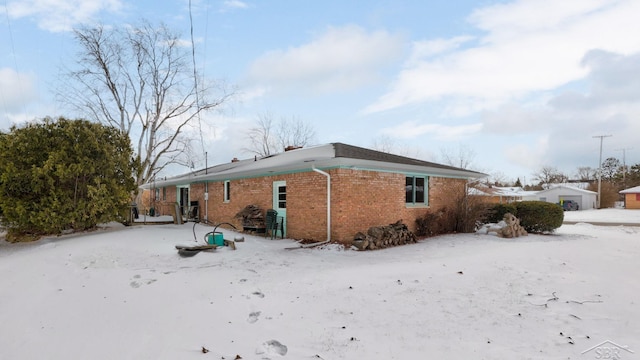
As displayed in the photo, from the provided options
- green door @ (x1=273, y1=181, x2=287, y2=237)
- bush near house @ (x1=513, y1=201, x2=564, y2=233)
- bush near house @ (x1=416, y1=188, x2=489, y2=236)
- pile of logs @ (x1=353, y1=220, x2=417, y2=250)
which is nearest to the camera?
pile of logs @ (x1=353, y1=220, x2=417, y2=250)

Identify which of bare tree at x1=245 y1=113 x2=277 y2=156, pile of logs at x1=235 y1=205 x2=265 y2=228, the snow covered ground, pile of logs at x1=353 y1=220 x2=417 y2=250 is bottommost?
the snow covered ground

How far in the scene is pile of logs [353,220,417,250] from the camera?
9.56m

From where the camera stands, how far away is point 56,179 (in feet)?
34.4

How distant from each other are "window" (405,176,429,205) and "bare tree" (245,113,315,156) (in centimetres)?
2507

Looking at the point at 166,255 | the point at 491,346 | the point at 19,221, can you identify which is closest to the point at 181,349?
the point at 491,346

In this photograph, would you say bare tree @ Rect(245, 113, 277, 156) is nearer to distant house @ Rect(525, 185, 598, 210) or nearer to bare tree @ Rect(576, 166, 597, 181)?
distant house @ Rect(525, 185, 598, 210)

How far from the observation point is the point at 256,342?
387 centimetres

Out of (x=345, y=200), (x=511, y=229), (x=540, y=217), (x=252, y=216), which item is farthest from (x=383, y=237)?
(x=540, y=217)

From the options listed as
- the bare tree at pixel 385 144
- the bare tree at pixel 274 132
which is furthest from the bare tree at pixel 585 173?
the bare tree at pixel 274 132

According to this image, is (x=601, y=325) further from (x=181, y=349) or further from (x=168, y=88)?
(x=168, y=88)

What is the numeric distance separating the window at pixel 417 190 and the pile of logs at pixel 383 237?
78.2 inches

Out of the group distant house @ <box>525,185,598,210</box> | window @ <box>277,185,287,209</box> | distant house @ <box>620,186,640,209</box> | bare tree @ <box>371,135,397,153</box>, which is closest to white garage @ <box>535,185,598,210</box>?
distant house @ <box>525,185,598,210</box>

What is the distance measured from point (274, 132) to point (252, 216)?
25.8 metres

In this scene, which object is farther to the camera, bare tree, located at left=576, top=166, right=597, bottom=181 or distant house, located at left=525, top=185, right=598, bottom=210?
bare tree, located at left=576, top=166, right=597, bottom=181
